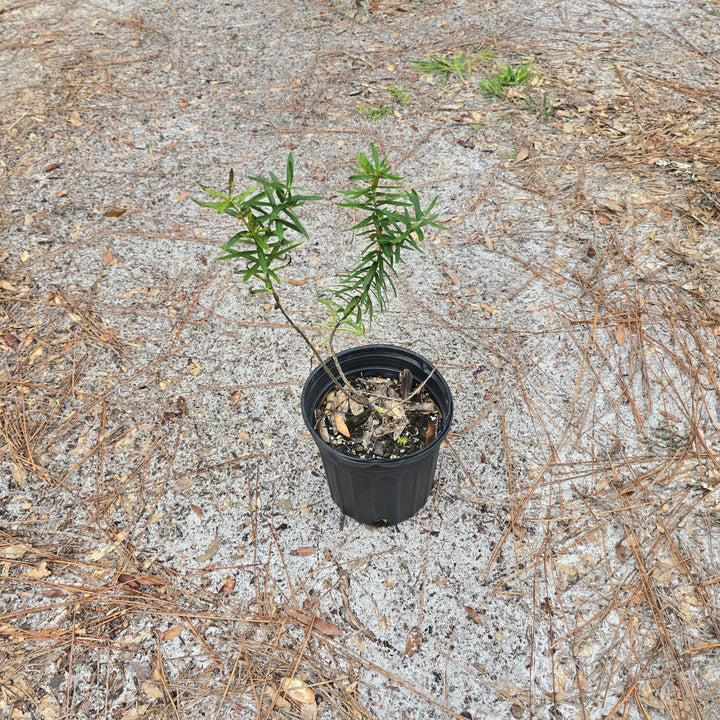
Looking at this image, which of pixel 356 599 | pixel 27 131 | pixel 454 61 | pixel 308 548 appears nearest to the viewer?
pixel 356 599

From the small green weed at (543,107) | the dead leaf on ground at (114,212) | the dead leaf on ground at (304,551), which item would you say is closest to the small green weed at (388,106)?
the small green weed at (543,107)

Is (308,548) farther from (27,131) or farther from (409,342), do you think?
(27,131)

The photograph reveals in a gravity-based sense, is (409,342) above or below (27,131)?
below

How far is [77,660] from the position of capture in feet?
5.35

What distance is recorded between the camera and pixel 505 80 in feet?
11.7

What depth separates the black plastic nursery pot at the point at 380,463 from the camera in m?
1.62

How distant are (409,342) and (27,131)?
2871 mm

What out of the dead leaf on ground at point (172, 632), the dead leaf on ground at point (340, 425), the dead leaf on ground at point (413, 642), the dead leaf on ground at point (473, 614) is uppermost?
the dead leaf on ground at point (340, 425)

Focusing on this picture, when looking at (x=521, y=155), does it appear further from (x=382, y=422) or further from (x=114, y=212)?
(x=114, y=212)

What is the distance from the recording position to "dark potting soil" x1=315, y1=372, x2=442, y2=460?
1784mm

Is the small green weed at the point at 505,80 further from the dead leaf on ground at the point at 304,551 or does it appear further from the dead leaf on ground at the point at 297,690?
the dead leaf on ground at the point at 297,690

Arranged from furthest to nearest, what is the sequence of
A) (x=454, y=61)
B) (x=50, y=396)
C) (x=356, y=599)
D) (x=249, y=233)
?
1. (x=454, y=61)
2. (x=50, y=396)
3. (x=356, y=599)
4. (x=249, y=233)

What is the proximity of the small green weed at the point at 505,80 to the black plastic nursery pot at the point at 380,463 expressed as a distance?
2512mm

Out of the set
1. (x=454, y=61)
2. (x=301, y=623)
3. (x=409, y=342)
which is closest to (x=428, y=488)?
(x=301, y=623)
